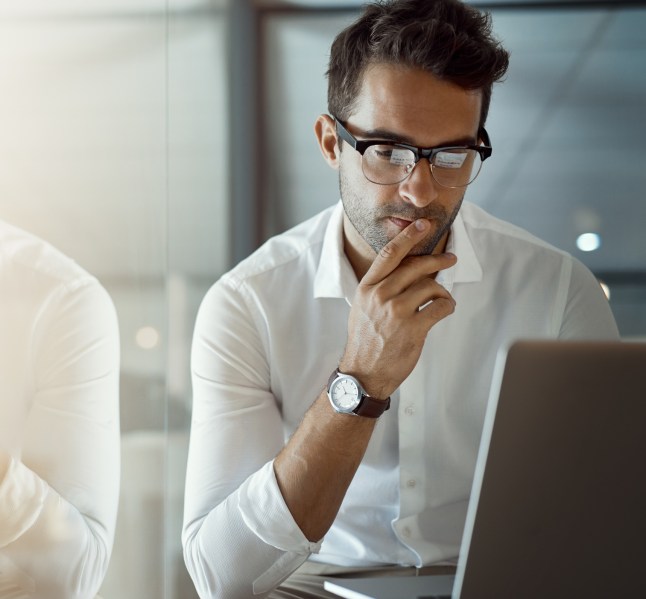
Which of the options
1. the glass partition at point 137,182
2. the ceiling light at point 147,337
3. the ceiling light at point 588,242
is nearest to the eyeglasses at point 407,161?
the glass partition at point 137,182

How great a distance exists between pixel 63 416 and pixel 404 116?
30.8 inches

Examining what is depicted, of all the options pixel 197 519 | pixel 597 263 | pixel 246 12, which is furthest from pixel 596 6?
pixel 197 519

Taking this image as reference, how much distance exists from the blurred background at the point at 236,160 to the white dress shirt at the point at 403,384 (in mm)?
200

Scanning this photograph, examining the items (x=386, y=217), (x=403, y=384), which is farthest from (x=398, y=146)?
(x=403, y=384)

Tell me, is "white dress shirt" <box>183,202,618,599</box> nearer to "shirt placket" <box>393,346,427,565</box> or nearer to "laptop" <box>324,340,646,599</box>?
"shirt placket" <box>393,346,427,565</box>

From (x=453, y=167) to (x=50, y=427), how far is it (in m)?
0.83

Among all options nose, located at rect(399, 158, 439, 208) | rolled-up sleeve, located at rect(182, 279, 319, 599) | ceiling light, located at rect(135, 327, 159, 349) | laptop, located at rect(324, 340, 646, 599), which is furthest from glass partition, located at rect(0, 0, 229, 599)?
laptop, located at rect(324, 340, 646, 599)

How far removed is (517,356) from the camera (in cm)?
80

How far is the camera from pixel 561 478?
0.84 meters

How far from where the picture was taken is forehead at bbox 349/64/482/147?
150 cm

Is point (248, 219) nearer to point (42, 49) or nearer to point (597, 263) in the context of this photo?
point (597, 263)

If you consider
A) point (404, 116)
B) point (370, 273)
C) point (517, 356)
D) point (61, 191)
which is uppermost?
point (404, 116)

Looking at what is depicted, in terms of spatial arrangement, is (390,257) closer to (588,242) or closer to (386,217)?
(386,217)

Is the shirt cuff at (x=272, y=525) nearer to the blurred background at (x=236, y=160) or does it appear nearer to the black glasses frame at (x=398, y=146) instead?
the blurred background at (x=236, y=160)
